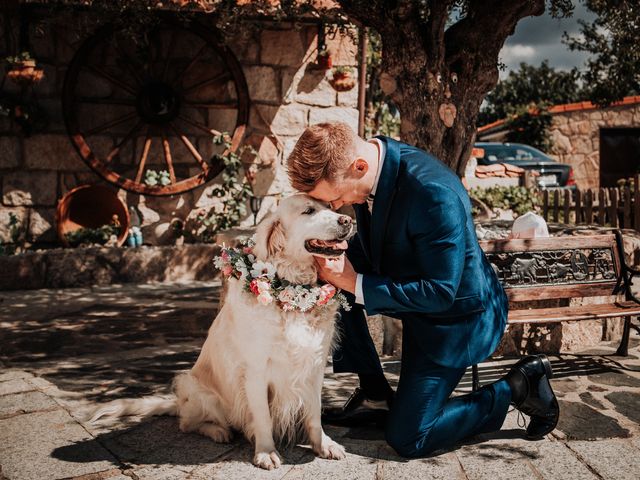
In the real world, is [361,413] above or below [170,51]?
below

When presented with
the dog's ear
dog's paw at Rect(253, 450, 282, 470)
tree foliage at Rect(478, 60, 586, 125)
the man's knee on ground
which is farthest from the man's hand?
tree foliage at Rect(478, 60, 586, 125)

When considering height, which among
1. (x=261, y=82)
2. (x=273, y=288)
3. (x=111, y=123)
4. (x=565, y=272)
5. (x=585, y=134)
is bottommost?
(x=565, y=272)

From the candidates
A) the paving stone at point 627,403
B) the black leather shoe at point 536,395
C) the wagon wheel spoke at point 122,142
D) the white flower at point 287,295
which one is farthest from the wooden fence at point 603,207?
the white flower at point 287,295

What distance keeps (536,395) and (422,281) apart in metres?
0.81

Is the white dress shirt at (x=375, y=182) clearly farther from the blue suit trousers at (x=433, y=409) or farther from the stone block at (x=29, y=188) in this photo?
the stone block at (x=29, y=188)

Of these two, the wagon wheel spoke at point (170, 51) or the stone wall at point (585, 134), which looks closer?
the wagon wheel spoke at point (170, 51)

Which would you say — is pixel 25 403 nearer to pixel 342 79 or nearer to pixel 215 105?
pixel 215 105

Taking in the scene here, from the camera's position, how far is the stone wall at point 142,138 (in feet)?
24.9

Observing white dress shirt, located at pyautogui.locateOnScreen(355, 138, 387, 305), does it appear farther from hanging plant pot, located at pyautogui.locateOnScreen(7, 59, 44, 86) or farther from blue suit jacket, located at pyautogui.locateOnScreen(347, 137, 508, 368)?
hanging plant pot, located at pyautogui.locateOnScreen(7, 59, 44, 86)

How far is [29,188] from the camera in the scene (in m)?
7.66

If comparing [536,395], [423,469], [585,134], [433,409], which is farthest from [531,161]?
[423,469]

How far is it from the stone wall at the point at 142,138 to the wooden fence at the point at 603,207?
138 inches

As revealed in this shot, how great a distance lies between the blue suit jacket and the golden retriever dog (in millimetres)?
271

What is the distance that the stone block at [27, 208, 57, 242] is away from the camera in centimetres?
767
